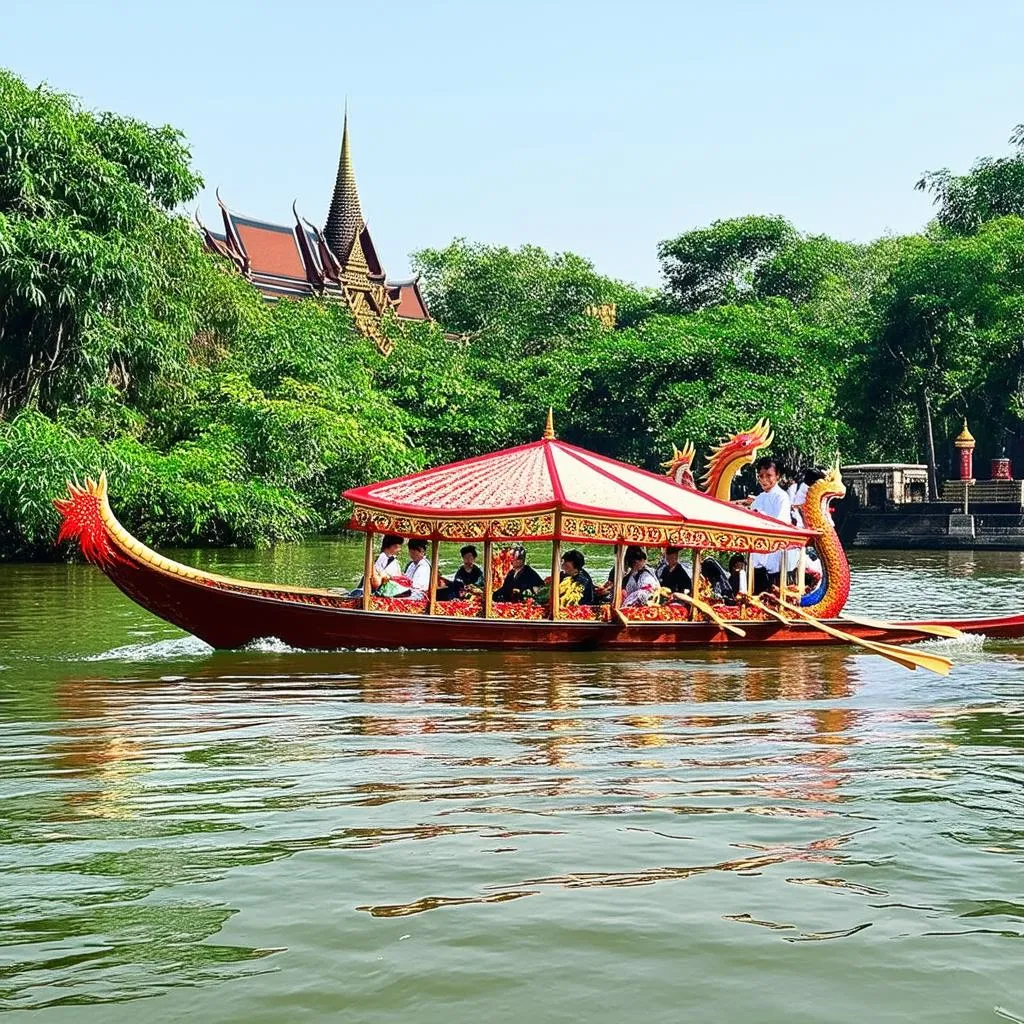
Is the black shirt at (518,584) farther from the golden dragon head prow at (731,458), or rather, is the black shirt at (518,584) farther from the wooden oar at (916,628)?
the wooden oar at (916,628)

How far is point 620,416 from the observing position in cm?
4500

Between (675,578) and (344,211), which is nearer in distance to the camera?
(675,578)

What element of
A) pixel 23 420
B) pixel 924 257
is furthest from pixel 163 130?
pixel 924 257

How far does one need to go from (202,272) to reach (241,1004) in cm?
2692

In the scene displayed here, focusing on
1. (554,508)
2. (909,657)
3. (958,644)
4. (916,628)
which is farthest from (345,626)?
(958,644)

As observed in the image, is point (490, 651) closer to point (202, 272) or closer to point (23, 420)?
point (23, 420)

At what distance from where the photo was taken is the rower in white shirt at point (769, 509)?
43.2 feet

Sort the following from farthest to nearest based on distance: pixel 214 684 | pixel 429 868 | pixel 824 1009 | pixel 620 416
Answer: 1. pixel 620 416
2. pixel 214 684
3. pixel 429 868
4. pixel 824 1009

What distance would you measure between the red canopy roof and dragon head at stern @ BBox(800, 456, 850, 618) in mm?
387

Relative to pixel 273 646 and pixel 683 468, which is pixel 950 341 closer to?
pixel 683 468

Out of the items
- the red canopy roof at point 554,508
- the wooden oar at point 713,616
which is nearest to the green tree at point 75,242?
the red canopy roof at point 554,508

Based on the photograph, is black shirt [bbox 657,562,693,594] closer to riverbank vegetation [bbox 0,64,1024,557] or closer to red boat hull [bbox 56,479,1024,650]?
red boat hull [bbox 56,479,1024,650]

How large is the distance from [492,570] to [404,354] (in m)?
32.6

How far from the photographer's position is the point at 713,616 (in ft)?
40.5
